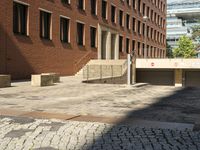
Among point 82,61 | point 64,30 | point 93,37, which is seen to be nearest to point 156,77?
point 93,37

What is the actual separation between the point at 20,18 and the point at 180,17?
112 meters

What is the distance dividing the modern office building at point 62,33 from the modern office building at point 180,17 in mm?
70099

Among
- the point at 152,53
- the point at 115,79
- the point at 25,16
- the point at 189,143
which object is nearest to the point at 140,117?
the point at 189,143

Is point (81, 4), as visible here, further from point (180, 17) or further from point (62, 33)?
point (180, 17)

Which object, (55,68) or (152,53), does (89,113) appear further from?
(152,53)

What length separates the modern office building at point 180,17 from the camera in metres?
123

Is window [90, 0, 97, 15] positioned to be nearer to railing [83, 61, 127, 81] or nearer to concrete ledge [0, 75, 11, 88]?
railing [83, 61, 127, 81]

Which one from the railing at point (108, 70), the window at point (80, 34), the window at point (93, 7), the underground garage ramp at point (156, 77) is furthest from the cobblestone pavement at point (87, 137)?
the underground garage ramp at point (156, 77)

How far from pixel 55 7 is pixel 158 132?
2540 cm

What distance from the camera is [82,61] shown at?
121 feet

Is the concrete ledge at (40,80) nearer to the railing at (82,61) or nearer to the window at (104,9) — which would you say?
the railing at (82,61)

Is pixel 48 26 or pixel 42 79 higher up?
pixel 48 26

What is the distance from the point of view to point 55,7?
1237 inches

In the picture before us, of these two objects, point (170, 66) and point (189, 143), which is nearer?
point (189, 143)
